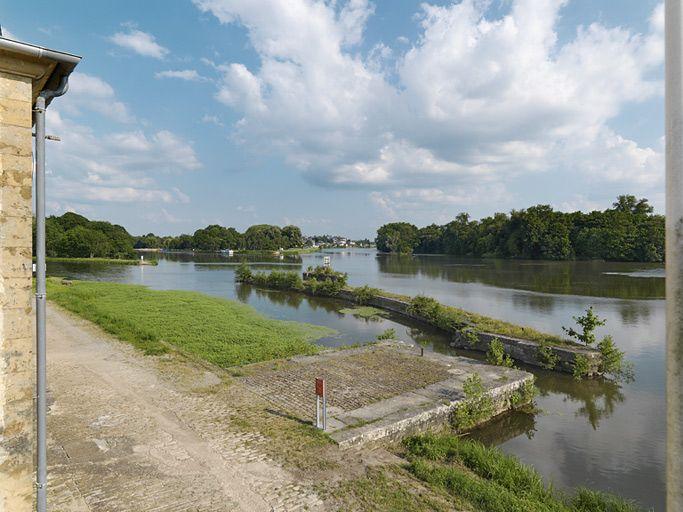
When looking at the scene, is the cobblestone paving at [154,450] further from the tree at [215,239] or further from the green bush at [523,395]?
the tree at [215,239]

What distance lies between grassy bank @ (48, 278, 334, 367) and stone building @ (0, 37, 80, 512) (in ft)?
28.8

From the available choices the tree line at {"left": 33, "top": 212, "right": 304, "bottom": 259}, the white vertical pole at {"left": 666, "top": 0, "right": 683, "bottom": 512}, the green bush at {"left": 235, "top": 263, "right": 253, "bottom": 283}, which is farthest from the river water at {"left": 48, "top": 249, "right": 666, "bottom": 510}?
the tree line at {"left": 33, "top": 212, "right": 304, "bottom": 259}

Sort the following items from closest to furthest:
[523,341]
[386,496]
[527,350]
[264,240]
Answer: [386,496], [527,350], [523,341], [264,240]

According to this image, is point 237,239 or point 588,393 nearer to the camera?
point 588,393

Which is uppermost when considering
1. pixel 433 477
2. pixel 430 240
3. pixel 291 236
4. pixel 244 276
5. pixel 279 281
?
pixel 291 236

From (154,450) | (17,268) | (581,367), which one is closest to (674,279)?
(17,268)

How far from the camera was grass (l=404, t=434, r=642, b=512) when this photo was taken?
5.52 metres

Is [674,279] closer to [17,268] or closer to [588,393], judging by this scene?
[17,268]

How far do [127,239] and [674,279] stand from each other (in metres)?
103

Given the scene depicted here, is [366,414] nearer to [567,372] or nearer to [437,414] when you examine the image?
[437,414]

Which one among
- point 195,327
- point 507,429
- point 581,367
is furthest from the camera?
point 195,327

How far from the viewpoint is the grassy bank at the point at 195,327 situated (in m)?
13.5

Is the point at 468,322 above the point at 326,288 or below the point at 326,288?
below

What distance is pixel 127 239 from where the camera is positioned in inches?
3615
